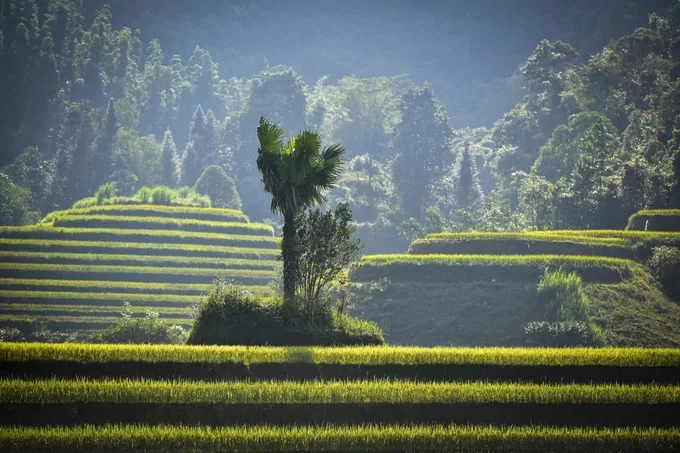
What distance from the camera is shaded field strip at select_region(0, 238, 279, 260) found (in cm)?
9906

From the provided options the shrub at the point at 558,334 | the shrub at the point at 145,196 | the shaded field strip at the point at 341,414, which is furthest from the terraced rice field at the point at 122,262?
the shaded field strip at the point at 341,414

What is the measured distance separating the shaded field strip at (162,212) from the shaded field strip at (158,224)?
1386mm

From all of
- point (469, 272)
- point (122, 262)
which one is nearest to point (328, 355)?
point (469, 272)

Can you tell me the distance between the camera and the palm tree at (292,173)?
43906 mm

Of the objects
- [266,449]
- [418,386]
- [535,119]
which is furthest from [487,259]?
[535,119]

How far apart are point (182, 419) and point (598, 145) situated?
8807cm

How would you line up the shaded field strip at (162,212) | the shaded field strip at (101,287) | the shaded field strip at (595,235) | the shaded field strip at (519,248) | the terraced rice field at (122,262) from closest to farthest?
1. the shaded field strip at (519,248)
2. the shaded field strip at (595,235)
3. the terraced rice field at (122,262)
4. the shaded field strip at (101,287)
5. the shaded field strip at (162,212)

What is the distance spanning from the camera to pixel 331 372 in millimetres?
36938

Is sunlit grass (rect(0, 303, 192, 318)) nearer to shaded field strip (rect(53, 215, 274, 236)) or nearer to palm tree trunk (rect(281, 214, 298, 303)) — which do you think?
shaded field strip (rect(53, 215, 274, 236))

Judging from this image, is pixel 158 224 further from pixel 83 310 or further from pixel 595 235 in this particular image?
pixel 595 235

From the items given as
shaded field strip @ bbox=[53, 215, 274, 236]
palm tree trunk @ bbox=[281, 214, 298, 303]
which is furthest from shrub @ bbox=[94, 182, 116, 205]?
palm tree trunk @ bbox=[281, 214, 298, 303]

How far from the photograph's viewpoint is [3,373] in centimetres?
3481

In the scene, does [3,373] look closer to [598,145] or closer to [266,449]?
[266,449]

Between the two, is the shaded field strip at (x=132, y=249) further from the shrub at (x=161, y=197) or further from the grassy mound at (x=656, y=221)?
the grassy mound at (x=656, y=221)
